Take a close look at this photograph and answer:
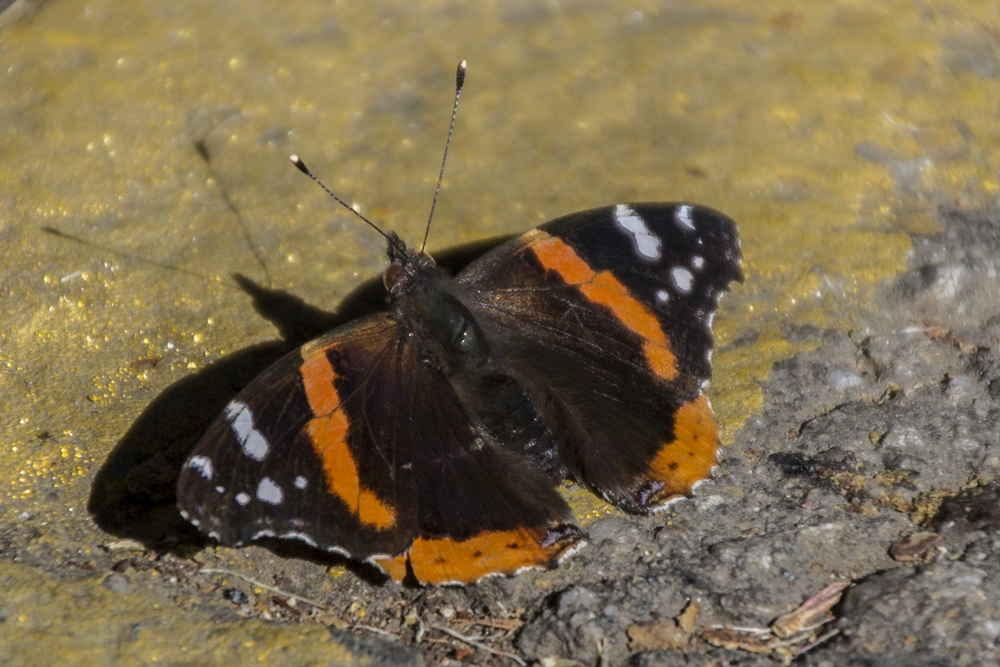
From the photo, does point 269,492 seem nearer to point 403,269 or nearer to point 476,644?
point 476,644

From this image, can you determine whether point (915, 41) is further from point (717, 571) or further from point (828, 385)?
point (717, 571)

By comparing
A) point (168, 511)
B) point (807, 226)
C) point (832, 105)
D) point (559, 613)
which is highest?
point (832, 105)

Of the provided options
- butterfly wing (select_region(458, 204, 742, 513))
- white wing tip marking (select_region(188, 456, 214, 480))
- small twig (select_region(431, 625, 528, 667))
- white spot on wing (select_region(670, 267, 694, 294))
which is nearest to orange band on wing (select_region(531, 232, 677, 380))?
butterfly wing (select_region(458, 204, 742, 513))

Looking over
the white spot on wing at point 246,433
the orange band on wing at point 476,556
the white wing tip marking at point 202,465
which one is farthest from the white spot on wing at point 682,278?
the white wing tip marking at point 202,465

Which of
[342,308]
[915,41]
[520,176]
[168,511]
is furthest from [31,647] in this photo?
[915,41]

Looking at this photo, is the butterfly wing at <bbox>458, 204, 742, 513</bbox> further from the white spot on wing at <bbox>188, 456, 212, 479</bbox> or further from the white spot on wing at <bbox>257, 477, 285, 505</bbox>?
the white spot on wing at <bbox>188, 456, 212, 479</bbox>

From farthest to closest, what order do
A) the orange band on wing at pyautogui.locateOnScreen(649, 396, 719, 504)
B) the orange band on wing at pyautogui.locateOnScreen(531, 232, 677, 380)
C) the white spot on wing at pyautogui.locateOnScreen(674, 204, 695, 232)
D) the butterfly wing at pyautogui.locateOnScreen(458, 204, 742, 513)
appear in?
the white spot on wing at pyautogui.locateOnScreen(674, 204, 695, 232) → the orange band on wing at pyautogui.locateOnScreen(531, 232, 677, 380) → the butterfly wing at pyautogui.locateOnScreen(458, 204, 742, 513) → the orange band on wing at pyautogui.locateOnScreen(649, 396, 719, 504)
